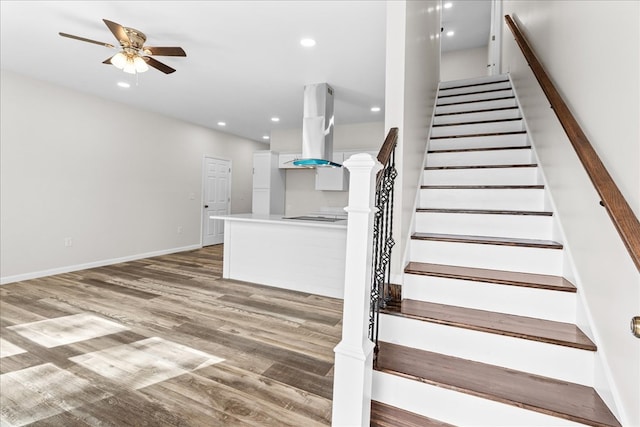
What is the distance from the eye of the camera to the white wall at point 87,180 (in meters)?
4.10

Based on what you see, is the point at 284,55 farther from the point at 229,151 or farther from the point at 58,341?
the point at 229,151

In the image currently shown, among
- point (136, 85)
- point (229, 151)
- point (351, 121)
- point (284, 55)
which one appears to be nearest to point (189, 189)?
point (229, 151)

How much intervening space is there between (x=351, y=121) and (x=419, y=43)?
3855 mm

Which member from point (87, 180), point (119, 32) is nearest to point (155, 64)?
point (119, 32)

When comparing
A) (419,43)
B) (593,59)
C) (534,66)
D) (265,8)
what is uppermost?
(265,8)

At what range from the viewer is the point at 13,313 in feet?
9.96

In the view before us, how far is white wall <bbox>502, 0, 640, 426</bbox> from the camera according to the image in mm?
1153

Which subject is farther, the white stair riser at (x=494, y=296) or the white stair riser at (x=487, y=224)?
the white stair riser at (x=487, y=224)

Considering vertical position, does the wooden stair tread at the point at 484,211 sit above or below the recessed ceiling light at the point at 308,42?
below

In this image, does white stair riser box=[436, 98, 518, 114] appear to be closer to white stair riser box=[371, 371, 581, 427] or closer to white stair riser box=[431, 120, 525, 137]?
white stair riser box=[431, 120, 525, 137]

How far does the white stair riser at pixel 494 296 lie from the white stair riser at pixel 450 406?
0.57 metres

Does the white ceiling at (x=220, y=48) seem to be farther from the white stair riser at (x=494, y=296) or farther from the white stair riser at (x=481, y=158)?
the white stair riser at (x=494, y=296)

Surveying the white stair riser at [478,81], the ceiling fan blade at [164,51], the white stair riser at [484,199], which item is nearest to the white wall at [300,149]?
the white stair riser at [478,81]

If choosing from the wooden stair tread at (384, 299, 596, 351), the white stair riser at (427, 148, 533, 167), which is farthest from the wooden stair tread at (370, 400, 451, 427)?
the white stair riser at (427, 148, 533, 167)
